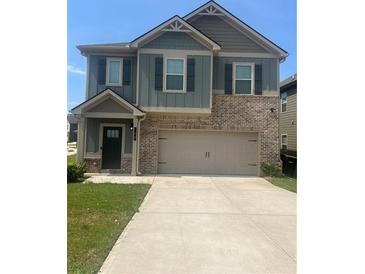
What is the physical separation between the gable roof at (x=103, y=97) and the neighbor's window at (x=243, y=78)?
472cm

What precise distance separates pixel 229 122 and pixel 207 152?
1733mm

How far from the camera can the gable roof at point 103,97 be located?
13907 millimetres

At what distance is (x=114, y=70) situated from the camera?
606 inches

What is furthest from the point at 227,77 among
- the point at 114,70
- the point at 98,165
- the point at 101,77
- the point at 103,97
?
the point at 98,165

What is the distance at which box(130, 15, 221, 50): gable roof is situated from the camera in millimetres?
14320

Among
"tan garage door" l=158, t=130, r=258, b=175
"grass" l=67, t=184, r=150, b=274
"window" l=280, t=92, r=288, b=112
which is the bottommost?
"grass" l=67, t=184, r=150, b=274

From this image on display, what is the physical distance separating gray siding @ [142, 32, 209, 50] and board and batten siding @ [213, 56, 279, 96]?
1.31 meters

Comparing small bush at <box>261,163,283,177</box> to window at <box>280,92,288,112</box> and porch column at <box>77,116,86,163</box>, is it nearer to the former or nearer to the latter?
window at <box>280,92,288,112</box>

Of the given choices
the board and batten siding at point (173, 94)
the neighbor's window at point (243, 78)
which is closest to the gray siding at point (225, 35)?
the neighbor's window at point (243, 78)

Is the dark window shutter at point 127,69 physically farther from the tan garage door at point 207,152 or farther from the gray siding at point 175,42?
the tan garage door at point 207,152

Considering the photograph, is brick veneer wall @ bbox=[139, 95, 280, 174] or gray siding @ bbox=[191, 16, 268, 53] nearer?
brick veneer wall @ bbox=[139, 95, 280, 174]

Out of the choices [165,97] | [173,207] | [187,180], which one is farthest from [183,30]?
[173,207]

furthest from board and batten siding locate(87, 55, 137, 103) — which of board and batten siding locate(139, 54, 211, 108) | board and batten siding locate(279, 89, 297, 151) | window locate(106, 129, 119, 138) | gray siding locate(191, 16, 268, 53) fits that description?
board and batten siding locate(279, 89, 297, 151)

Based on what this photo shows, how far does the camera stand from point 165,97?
14578mm
